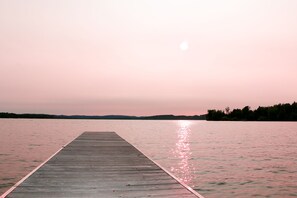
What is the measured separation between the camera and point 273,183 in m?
16.3

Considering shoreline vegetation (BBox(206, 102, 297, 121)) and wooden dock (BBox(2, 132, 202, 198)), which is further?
shoreline vegetation (BBox(206, 102, 297, 121))

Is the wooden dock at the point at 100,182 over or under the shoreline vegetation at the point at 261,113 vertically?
under

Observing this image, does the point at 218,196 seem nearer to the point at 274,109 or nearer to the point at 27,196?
the point at 27,196

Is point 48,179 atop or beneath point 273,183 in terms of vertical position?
atop

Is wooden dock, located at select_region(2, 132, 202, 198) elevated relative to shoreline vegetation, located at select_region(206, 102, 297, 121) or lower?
lower

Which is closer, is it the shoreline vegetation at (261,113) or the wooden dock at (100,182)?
the wooden dock at (100,182)

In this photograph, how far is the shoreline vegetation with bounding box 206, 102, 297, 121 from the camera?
6038 inches

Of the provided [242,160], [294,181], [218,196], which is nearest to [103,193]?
[218,196]

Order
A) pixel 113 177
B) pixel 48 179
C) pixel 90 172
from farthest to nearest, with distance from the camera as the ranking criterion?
pixel 90 172, pixel 113 177, pixel 48 179

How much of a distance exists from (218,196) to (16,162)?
14607 mm

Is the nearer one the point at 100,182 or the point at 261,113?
the point at 100,182

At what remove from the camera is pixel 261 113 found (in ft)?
544

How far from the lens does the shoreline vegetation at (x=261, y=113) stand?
15338 cm

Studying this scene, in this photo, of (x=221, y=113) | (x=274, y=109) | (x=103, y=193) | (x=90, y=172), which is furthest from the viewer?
(x=221, y=113)
